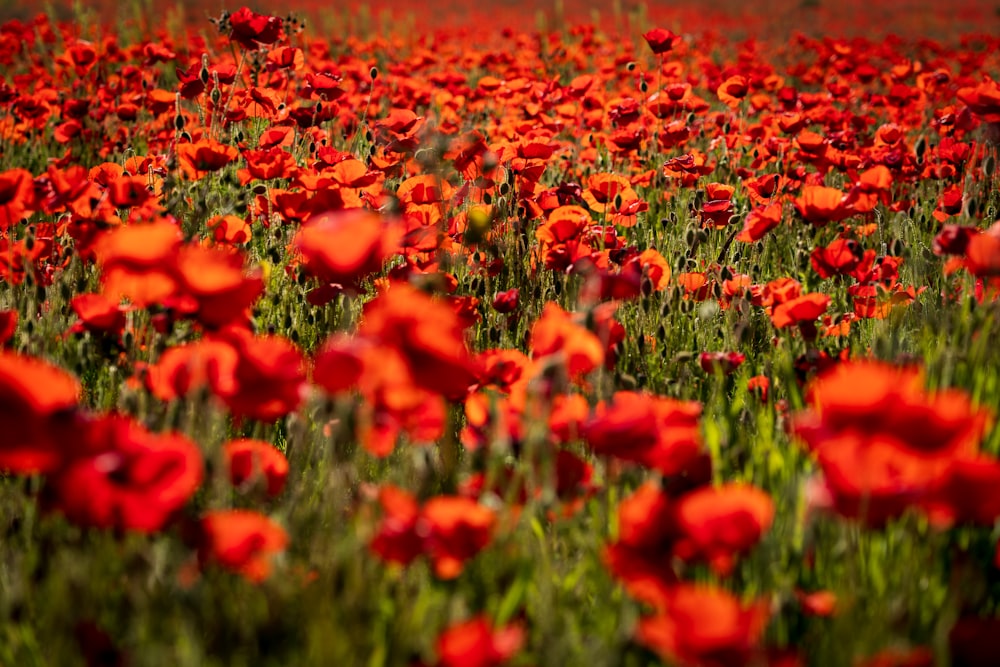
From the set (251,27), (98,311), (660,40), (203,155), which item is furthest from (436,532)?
(660,40)

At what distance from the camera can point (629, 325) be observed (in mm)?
2371

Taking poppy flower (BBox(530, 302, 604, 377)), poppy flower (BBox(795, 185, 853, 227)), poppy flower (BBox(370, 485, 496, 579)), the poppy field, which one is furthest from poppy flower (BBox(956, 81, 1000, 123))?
poppy flower (BBox(370, 485, 496, 579))

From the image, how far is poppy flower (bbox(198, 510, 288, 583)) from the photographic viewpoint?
1.02 m

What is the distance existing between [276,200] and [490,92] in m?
2.57

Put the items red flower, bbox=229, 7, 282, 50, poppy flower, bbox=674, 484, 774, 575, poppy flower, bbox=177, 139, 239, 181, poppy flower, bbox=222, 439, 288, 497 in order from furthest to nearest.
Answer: red flower, bbox=229, 7, 282, 50, poppy flower, bbox=177, 139, 239, 181, poppy flower, bbox=222, 439, 288, 497, poppy flower, bbox=674, 484, 774, 575

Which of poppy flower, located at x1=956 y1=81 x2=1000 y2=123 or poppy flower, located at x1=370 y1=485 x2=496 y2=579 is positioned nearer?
poppy flower, located at x1=370 y1=485 x2=496 y2=579

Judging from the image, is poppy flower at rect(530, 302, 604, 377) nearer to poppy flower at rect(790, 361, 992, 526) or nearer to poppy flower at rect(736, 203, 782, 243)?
poppy flower at rect(790, 361, 992, 526)

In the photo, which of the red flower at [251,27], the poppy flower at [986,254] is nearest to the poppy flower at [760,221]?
the poppy flower at [986,254]

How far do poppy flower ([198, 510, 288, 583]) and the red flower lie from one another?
7.62 ft

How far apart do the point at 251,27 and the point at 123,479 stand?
234 cm

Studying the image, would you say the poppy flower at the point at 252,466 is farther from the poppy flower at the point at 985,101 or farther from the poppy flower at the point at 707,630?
the poppy flower at the point at 985,101

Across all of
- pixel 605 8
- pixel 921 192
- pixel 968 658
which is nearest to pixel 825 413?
pixel 968 658

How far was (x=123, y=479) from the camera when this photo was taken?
997 mm

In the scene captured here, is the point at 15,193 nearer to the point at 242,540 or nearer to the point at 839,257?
the point at 242,540
